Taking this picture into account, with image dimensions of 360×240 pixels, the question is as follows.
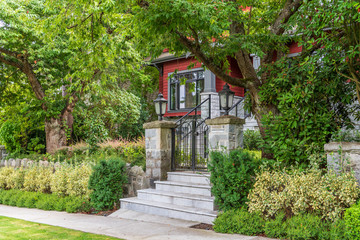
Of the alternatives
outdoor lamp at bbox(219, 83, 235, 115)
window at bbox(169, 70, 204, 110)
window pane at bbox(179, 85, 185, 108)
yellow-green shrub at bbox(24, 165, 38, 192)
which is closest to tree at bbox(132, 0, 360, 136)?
outdoor lamp at bbox(219, 83, 235, 115)

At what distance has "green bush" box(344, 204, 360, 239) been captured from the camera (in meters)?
4.67

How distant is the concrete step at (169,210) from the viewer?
6707 millimetres

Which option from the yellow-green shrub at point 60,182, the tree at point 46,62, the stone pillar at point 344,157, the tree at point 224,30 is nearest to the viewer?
the stone pillar at point 344,157

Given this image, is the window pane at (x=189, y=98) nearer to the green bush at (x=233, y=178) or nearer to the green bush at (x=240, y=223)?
the green bush at (x=233, y=178)

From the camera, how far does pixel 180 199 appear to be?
7629 mm

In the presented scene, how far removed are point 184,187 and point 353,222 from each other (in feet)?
13.3

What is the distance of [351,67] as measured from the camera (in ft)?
20.1

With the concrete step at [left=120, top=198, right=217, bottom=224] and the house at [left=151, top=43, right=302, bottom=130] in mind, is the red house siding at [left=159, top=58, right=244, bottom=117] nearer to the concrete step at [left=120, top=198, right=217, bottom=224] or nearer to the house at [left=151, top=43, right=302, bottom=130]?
the house at [left=151, top=43, right=302, bottom=130]

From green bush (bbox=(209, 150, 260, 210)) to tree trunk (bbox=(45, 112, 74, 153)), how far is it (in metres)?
9.95

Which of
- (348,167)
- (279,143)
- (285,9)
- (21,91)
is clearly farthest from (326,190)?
(21,91)

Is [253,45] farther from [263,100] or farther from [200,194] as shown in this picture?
[200,194]

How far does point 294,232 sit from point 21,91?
48.0ft

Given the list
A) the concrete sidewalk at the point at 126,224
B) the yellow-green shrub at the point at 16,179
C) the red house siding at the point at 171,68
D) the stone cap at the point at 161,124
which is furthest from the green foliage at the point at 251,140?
the yellow-green shrub at the point at 16,179

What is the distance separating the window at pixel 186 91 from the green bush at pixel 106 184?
9614 millimetres
